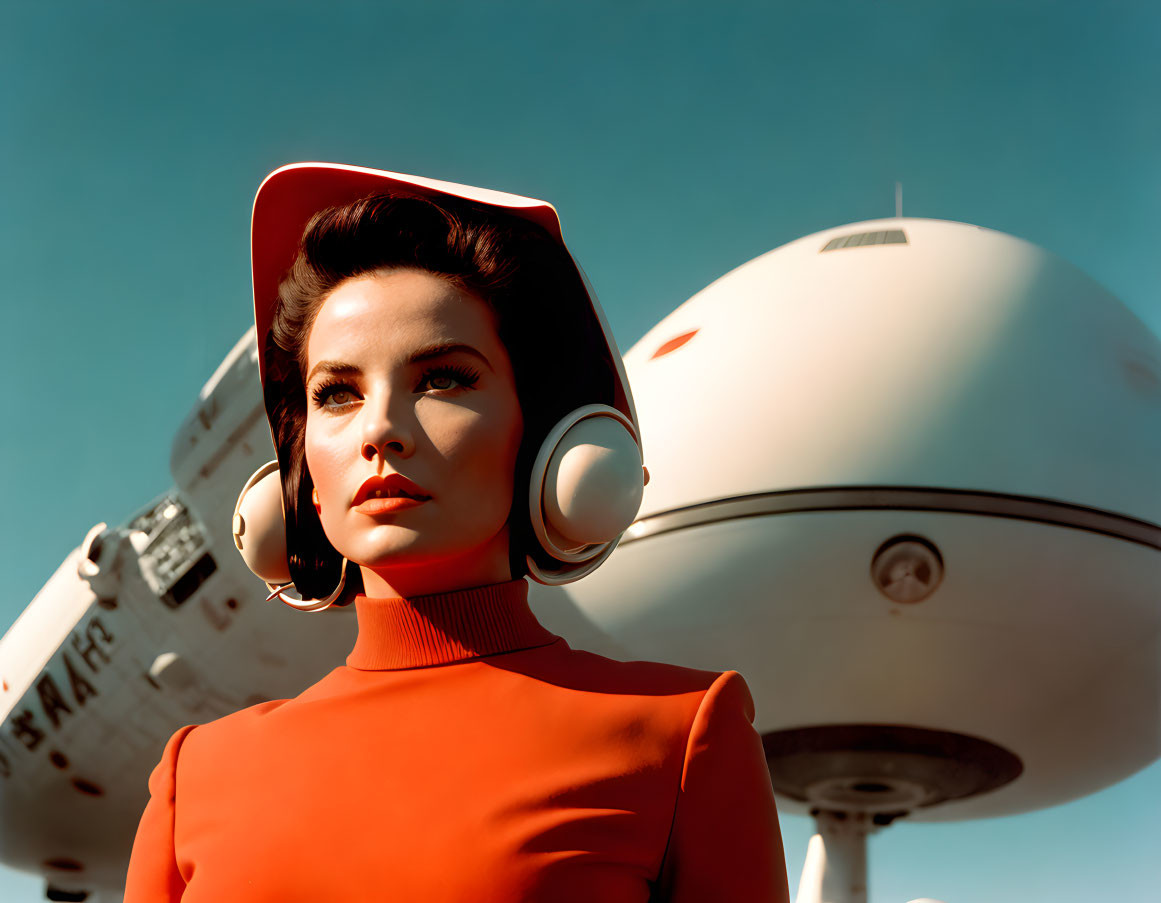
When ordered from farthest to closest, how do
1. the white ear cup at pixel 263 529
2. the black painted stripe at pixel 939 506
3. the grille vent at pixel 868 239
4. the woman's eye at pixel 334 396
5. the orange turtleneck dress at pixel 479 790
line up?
the grille vent at pixel 868 239 < the black painted stripe at pixel 939 506 < the white ear cup at pixel 263 529 < the woman's eye at pixel 334 396 < the orange turtleneck dress at pixel 479 790

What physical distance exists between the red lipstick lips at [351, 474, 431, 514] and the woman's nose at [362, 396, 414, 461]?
34 millimetres

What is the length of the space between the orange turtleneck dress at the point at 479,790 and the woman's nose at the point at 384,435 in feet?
0.74

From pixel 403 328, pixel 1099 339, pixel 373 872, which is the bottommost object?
pixel 373 872

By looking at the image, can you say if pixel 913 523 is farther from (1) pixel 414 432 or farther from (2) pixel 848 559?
(1) pixel 414 432

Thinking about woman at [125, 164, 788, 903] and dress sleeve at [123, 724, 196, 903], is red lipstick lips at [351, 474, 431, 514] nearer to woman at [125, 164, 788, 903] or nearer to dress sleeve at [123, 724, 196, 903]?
woman at [125, 164, 788, 903]

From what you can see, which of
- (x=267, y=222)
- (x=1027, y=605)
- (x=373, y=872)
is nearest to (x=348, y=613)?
(x=1027, y=605)

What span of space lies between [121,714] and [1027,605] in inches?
143

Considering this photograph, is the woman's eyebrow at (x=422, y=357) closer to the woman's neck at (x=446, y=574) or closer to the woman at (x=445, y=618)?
the woman at (x=445, y=618)

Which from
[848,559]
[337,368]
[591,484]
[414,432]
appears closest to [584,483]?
[591,484]

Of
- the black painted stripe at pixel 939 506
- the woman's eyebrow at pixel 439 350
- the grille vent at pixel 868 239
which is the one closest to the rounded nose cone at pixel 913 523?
the black painted stripe at pixel 939 506

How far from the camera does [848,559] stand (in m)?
4.33

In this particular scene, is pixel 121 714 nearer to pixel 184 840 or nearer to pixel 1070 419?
pixel 184 840

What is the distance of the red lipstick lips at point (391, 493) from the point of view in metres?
1.64

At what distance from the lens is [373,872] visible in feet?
4.78
